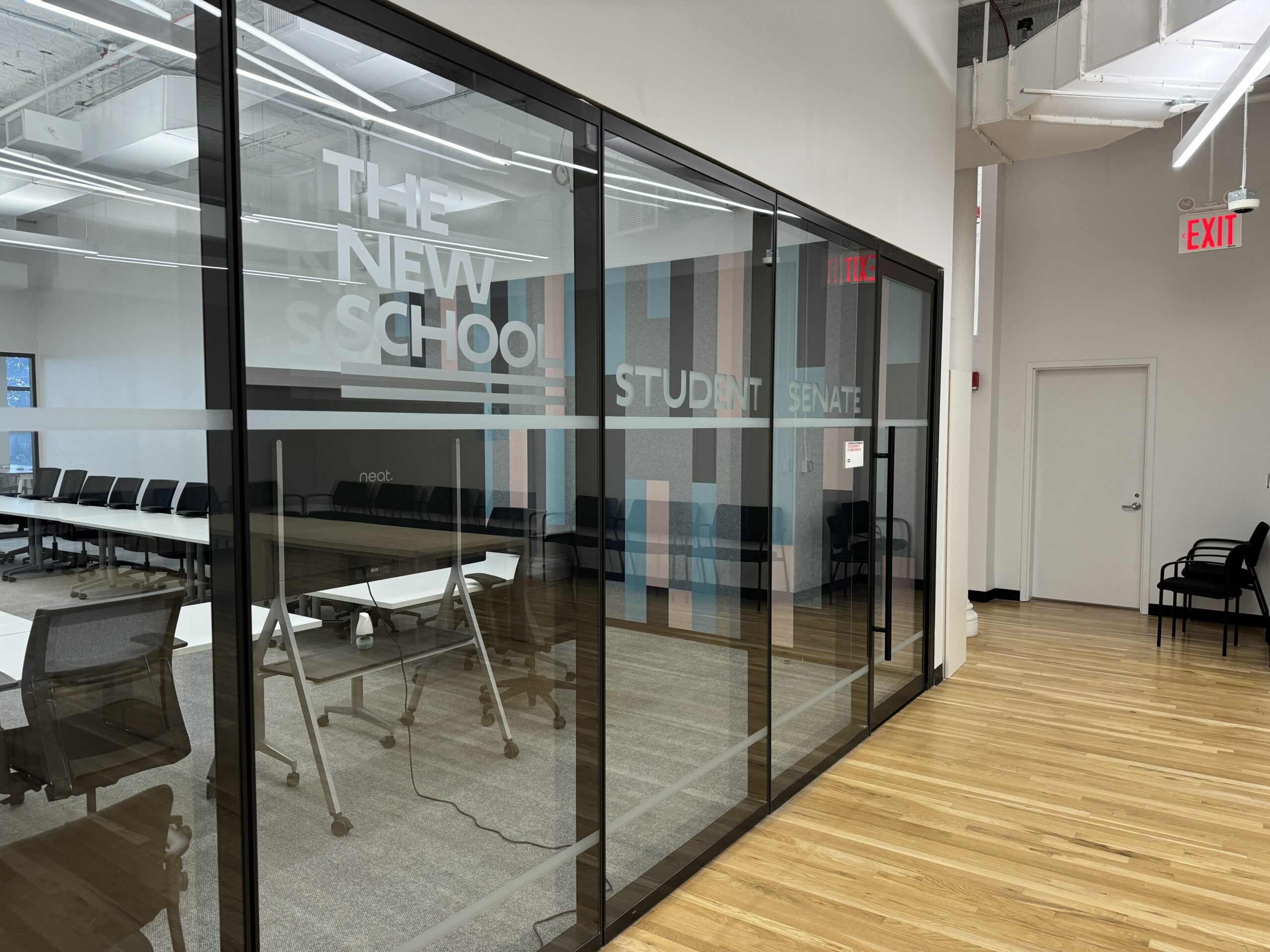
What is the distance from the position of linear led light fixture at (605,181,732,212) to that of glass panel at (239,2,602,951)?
15cm

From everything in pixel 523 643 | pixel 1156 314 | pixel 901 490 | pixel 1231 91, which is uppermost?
pixel 1231 91

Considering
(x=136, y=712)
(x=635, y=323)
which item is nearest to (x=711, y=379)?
(x=635, y=323)

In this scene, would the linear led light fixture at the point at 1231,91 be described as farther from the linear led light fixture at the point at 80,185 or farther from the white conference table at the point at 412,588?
the linear led light fixture at the point at 80,185

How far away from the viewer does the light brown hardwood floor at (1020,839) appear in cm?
284

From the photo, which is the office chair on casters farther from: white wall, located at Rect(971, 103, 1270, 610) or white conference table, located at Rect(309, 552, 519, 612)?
white wall, located at Rect(971, 103, 1270, 610)

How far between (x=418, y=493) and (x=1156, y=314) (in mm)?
7599

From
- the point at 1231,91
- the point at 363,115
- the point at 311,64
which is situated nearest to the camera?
the point at 311,64

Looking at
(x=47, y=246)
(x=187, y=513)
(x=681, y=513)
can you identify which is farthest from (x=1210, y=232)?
(x=47, y=246)

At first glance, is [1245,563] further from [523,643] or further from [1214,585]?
[523,643]

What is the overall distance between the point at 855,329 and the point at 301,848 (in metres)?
3.50

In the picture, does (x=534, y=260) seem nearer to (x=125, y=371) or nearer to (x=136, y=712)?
(x=125, y=371)

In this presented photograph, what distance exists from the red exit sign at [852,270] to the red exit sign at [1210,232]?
309 cm

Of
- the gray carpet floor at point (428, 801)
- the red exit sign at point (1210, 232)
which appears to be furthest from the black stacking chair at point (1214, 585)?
the gray carpet floor at point (428, 801)

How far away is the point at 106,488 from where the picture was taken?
58.4 inches
